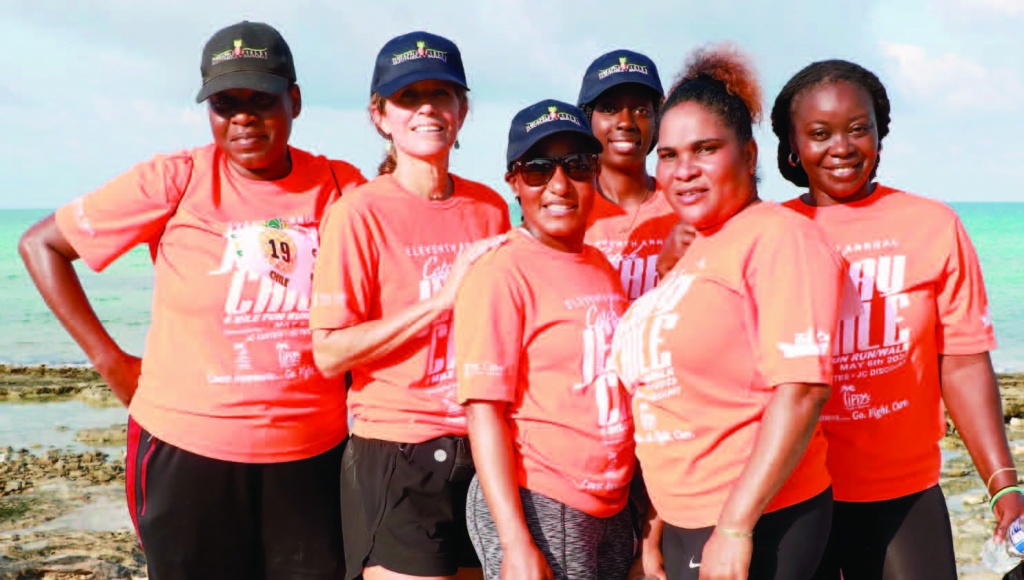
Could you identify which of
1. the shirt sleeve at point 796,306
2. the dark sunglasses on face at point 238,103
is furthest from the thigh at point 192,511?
the shirt sleeve at point 796,306

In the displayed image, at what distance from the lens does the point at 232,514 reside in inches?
150

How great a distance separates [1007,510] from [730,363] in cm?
148

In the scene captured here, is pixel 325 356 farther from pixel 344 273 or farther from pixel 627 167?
pixel 627 167

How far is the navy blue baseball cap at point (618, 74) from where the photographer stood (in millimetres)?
4043

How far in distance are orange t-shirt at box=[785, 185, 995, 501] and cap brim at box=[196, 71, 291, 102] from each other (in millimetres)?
2162

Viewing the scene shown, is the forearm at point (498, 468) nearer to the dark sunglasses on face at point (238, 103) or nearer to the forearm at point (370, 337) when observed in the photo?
the forearm at point (370, 337)

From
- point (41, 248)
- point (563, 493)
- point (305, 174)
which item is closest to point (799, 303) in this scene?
point (563, 493)

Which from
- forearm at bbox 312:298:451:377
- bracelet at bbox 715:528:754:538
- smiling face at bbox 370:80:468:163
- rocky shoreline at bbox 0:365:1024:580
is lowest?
rocky shoreline at bbox 0:365:1024:580

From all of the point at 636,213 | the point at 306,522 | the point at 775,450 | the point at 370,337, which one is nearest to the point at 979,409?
the point at 775,450

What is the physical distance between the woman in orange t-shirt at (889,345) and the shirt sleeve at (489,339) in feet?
3.66

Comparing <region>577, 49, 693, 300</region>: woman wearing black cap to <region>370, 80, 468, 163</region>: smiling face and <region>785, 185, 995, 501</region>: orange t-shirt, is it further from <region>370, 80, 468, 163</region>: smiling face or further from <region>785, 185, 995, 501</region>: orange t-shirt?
<region>785, 185, 995, 501</region>: orange t-shirt

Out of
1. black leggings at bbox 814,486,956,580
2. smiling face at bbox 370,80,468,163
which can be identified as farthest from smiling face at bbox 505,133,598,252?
black leggings at bbox 814,486,956,580

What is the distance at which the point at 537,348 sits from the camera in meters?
3.11

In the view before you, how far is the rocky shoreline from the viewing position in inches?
275
